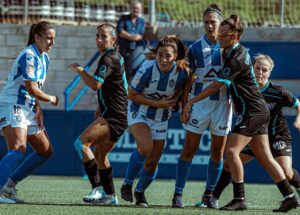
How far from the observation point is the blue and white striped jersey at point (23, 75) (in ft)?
33.2

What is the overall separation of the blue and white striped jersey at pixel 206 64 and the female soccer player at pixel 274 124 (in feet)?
1.38

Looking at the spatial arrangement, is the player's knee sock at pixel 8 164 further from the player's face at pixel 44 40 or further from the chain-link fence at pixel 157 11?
the chain-link fence at pixel 157 11

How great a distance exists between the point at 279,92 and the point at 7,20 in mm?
10266

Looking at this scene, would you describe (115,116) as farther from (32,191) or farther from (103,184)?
(32,191)

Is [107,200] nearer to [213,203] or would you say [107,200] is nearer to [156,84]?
[213,203]

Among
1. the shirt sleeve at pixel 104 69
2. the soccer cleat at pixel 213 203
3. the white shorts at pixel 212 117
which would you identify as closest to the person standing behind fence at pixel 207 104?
the white shorts at pixel 212 117

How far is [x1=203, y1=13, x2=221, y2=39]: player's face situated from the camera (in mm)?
10359

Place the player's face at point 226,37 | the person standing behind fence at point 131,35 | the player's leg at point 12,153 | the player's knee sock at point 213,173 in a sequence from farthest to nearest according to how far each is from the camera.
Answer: the person standing behind fence at point 131,35
the player's knee sock at point 213,173
the player's leg at point 12,153
the player's face at point 226,37

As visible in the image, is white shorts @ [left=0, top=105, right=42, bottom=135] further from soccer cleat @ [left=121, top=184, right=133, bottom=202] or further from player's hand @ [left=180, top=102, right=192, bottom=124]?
player's hand @ [left=180, top=102, right=192, bottom=124]

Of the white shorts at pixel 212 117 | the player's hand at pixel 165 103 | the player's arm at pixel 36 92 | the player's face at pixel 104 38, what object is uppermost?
the player's face at pixel 104 38

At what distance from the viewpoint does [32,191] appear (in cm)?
1257

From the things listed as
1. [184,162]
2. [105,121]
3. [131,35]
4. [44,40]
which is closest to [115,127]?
[105,121]

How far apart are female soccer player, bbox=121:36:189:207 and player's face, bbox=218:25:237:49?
61cm

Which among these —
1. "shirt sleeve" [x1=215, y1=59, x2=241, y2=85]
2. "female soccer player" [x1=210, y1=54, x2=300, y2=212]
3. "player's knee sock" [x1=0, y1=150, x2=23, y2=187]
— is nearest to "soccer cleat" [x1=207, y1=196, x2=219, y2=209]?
"female soccer player" [x1=210, y1=54, x2=300, y2=212]
